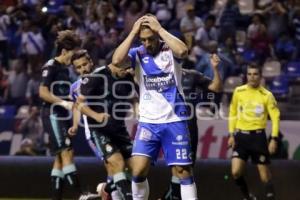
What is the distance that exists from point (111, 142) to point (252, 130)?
2.62 m

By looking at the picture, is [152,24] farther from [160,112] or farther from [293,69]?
[293,69]

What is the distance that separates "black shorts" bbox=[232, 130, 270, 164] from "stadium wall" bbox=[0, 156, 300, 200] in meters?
0.78

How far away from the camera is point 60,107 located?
12016 millimetres

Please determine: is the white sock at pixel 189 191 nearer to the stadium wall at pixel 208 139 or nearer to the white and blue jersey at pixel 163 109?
the white and blue jersey at pixel 163 109

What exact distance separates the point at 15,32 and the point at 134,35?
992 cm

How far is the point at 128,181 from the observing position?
10.7 metres

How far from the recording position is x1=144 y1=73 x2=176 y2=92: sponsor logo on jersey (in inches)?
370

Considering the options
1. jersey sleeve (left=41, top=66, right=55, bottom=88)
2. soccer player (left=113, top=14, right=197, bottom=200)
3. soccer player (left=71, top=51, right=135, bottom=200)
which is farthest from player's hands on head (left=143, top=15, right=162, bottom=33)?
jersey sleeve (left=41, top=66, right=55, bottom=88)

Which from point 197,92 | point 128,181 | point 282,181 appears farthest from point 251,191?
point 128,181

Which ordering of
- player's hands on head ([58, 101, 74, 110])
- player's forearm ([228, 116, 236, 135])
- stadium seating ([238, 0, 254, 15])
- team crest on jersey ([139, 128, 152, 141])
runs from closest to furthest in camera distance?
team crest on jersey ([139, 128, 152, 141]) → player's hands on head ([58, 101, 74, 110]) → player's forearm ([228, 116, 236, 135]) → stadium seating ([238, 0, 254, 15])

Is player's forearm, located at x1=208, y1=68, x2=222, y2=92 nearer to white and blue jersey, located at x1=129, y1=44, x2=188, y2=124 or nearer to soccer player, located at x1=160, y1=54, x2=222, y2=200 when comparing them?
soccer player, located at x1=160, y1=54, x2=222, y2=200

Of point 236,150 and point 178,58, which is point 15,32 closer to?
point 236,150

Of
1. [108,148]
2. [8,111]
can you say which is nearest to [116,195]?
[108,148]

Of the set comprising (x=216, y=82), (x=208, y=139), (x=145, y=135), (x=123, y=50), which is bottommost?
(x=208, y=139)
